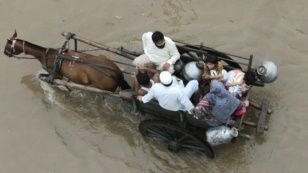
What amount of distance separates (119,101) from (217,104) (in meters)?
2.01

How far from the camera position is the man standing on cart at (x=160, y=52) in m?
6.25

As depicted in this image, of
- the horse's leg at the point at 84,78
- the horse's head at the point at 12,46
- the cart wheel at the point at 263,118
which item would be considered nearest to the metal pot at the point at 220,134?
the cart wheel at the point at 263,118

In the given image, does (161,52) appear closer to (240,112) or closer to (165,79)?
(165,79)

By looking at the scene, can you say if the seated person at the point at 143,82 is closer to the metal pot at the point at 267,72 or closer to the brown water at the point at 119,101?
the brown water at the point at 119,101

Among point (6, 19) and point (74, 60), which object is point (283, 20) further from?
point (6, 19)

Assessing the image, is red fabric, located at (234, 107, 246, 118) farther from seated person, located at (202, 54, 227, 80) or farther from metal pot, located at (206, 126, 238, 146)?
seated person, located at (202, 54, 227, 80)

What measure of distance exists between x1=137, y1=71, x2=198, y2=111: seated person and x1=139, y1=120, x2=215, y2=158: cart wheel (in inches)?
14.4

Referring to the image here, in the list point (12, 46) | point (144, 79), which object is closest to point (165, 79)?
point (144, 79)

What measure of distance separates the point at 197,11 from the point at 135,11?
41.6 inches

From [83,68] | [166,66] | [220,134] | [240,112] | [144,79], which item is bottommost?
[220,134]

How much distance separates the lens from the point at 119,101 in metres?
7.38

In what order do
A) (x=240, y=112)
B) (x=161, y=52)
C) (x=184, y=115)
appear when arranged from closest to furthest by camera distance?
1. (x=240, y=112)
2. (x=184, y=115)
3. (x=161, y=52)

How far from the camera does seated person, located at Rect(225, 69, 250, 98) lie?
6.09 meters

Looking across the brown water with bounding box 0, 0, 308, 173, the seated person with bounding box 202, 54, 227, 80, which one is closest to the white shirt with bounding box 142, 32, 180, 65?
the seated person with bounding box 202, 54, 227, 80
